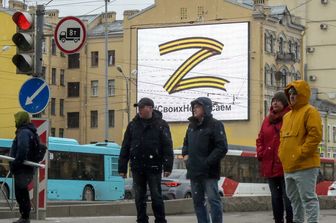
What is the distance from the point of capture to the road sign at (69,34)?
15.6m

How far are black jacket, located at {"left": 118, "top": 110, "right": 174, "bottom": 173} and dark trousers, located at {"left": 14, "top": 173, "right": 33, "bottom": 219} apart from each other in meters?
2.25

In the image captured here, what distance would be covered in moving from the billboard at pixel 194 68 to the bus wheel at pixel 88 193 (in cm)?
3522

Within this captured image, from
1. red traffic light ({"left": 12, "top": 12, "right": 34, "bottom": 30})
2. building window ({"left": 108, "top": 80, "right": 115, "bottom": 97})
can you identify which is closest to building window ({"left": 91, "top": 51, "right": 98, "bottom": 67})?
building window ({"left": 108, "top": 80, "right": 115, "bottom": 97})

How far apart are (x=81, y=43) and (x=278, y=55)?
202ft

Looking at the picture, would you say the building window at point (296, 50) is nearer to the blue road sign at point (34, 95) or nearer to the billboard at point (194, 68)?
the billboard at point (194, 68)

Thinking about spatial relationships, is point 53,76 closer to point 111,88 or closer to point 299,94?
point 111,88

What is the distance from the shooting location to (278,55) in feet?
250

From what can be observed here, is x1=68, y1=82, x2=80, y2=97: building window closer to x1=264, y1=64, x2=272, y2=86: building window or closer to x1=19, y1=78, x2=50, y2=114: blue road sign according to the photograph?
x1=264, y1=64, x2=272, y2=86: building window

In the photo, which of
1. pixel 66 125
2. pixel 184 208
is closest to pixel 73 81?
pixel 66 125

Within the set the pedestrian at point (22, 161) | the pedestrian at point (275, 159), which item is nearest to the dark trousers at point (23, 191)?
the pedestrian at point (22, 161)

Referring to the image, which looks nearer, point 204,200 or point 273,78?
point 204,200

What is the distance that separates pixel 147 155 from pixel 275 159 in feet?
5.61

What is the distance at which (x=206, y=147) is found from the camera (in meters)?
10.8

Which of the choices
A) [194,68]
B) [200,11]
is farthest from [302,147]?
[200,11]
